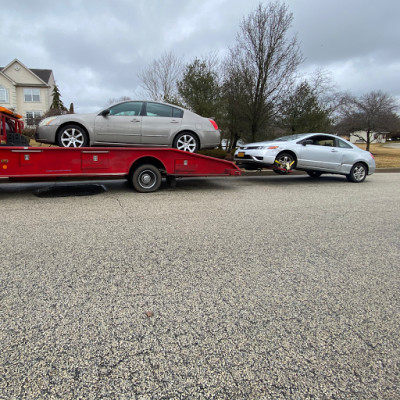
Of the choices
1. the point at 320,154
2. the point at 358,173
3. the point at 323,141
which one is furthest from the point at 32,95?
the point at 358,173

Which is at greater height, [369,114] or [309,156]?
[369,114]

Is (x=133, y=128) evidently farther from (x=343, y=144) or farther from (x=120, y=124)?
(x=343, y=144)

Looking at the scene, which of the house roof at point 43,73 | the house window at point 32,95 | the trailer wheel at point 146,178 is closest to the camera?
the trailer wheel at point 146,178

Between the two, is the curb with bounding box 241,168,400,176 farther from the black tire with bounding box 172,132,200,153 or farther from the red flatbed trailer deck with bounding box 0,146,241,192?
the black tire with bounding box 172,132,200,153

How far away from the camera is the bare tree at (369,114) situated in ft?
92.5

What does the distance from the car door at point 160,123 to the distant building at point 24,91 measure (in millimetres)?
35059

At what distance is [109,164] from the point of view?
667 cm

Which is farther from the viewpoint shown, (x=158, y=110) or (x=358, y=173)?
(x=358, y=173)

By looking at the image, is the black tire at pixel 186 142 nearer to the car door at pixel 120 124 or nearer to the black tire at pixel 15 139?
the car door at pixel 120 124

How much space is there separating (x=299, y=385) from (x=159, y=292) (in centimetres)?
137

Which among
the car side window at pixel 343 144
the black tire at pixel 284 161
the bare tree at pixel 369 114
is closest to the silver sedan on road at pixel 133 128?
the black tire at pixel 284 161

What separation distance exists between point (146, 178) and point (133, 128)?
1.25 m

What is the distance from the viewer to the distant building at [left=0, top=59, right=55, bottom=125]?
3525 centimetres

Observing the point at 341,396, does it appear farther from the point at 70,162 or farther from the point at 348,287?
the point at 70,162
